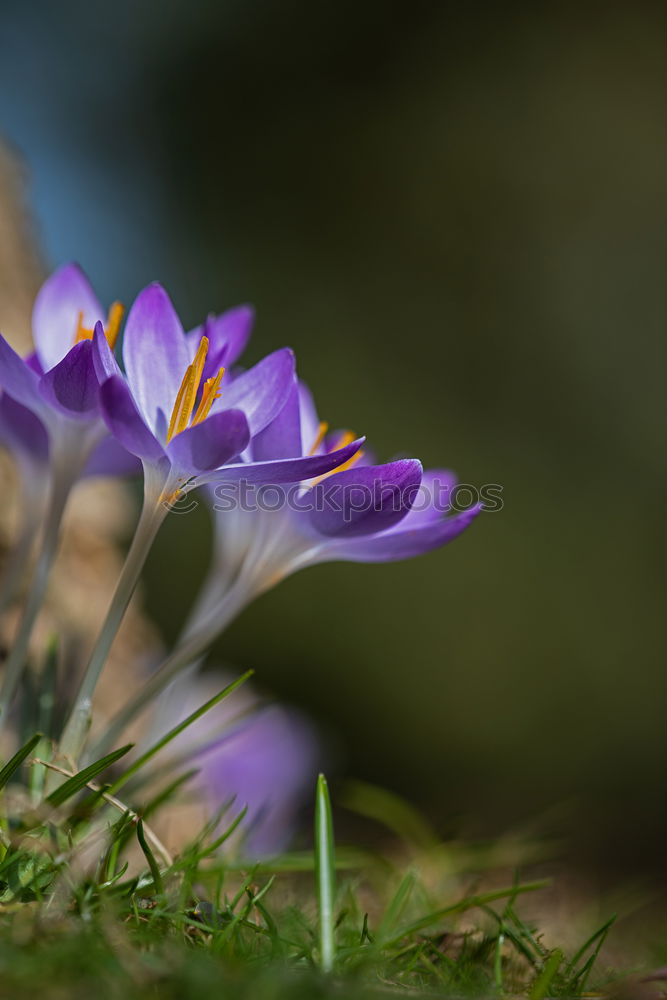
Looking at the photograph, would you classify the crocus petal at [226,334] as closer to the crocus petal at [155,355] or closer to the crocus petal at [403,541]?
the crocus petal at [155,355]

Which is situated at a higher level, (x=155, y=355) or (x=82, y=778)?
(x=155, y=355)

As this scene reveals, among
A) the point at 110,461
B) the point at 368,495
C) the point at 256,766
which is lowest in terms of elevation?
the point at 256,766

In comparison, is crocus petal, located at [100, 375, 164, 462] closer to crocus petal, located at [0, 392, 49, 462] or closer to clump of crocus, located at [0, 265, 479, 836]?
clump of crocus, located at [0, 265, 479, 836]

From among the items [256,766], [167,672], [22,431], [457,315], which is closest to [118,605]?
[167,672]

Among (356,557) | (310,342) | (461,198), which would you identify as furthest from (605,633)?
(356,557)

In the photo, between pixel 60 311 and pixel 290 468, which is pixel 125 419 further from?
pixel 60 311

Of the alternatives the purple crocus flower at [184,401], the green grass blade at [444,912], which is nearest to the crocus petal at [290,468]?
the purple crocus flower at [184,401]

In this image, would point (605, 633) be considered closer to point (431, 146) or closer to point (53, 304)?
point (431, 146)
